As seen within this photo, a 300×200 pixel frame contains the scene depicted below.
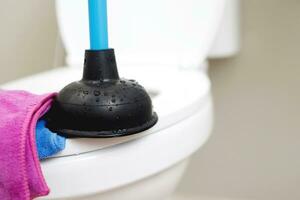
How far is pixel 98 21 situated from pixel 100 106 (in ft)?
0.29

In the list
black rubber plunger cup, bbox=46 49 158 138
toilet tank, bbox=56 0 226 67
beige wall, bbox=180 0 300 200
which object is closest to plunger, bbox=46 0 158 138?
black rubber plunger cup, bbox=46 49 158 138

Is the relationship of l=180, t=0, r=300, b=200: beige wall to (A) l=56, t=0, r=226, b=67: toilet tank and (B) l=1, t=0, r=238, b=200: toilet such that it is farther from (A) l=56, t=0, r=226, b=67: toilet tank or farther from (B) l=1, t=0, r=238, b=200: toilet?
(A) l=56, t=0, r=226, b=67: toilet tank

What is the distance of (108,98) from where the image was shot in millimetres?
379

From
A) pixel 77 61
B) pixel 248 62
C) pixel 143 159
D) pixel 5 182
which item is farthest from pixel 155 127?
pixel 248 62

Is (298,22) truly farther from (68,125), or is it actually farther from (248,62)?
(68,125)

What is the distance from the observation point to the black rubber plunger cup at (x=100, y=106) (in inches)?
14.8

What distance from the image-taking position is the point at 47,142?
0.37m

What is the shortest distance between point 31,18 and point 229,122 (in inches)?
23.3

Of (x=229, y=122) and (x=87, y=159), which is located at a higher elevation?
(x=87, y=159)

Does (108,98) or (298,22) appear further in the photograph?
(298,22)

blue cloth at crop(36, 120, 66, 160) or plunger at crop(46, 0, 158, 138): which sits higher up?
plunger at crop(46, 0, 158, 138)

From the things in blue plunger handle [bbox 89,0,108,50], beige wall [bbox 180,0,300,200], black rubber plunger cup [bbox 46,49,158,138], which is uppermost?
blue plunger handle [bbox 89,0,108,50]

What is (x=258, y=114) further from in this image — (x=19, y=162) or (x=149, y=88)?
(x=19, y=162)

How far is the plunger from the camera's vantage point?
376 millimetres
